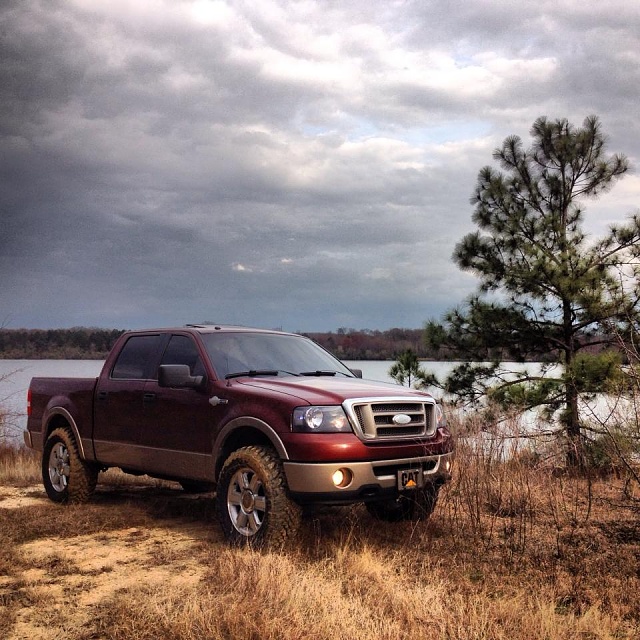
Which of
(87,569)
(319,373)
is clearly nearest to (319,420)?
(319,373)

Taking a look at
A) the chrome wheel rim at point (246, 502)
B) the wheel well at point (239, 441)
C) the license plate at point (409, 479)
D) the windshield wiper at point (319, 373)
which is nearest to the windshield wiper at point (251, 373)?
the windshield wiper at point (319, 373)

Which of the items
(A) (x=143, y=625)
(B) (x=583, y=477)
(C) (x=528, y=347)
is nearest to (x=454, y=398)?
(C) (x=528, y=347)

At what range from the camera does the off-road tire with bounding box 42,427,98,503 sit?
340 inches

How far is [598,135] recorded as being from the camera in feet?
47.2

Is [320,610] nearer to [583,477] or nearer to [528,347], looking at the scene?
[583,477]

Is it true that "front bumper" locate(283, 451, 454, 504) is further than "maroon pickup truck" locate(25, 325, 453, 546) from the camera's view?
No

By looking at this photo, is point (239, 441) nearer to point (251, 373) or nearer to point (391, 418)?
point (251, 373)

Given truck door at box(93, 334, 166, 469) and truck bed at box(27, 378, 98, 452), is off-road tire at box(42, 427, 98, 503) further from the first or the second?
truck door at box(93, 334, 166, 469)

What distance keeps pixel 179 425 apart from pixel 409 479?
2295mm

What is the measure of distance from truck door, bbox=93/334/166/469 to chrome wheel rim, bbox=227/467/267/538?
1661 millimetres

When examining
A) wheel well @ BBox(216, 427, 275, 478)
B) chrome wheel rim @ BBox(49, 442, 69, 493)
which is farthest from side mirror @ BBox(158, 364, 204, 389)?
chrome wheel rim @ BBox(49, 442, 69, 493)

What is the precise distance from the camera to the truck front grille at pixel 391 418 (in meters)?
6.19

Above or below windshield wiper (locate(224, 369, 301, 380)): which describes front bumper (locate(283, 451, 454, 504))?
below

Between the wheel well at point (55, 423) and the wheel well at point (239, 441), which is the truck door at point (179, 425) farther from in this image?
the wheel well at point (55, 423)
